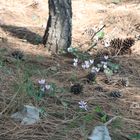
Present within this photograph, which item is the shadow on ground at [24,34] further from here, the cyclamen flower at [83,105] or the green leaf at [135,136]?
the green leaf at [135,136]

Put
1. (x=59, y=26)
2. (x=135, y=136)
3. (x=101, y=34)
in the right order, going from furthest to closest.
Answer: (x=101, y=34)
(x=59, y=26)
(x=135, y=136)

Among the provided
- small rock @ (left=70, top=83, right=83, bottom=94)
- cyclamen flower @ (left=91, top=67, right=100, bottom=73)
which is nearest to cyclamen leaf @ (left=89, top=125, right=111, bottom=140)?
small rock @ (left=70, top=83, right=83, bottom=94)

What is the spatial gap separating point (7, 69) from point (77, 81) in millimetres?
540

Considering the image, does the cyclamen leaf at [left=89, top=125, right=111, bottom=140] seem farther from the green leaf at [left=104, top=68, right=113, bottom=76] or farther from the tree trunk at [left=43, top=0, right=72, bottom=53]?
the tree trunk at [left=43, top=0, right=72, bottom=53]

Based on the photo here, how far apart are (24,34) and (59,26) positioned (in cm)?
69

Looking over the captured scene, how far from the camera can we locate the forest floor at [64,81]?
8.73 feet

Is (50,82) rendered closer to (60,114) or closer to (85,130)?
(60,114)

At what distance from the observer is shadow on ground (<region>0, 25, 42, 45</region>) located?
15.7 ft

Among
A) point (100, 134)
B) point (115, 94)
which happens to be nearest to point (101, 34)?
point (115, 94)

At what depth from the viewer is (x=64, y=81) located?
3.50m

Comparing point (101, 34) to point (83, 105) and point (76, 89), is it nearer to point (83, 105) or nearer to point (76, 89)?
point (76, 89)

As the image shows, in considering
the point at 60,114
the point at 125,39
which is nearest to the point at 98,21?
the point at 125,39

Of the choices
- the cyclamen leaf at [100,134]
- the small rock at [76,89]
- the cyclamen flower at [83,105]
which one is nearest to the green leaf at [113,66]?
the small rock at [76,89]

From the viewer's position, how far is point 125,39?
474 cm
